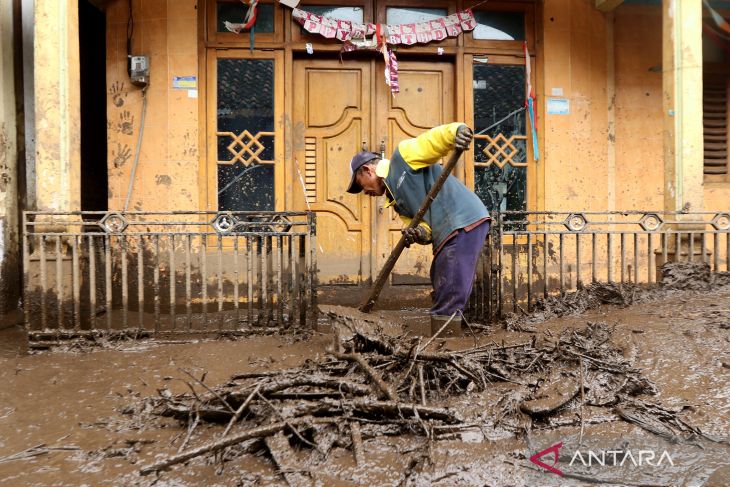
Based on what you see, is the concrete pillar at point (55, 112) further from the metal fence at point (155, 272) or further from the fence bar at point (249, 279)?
the fence bar at point (249, 279)

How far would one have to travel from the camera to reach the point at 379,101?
621cm

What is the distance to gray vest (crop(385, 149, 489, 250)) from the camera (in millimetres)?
3885

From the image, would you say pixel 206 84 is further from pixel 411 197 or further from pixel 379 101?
pixel 411 197

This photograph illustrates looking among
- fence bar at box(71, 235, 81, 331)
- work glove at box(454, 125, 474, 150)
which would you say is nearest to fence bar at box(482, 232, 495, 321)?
work glove at box(454, 125, 474, 150)

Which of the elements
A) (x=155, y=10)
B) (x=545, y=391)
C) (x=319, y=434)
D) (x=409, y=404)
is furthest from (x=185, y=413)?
(x=155, y=10)

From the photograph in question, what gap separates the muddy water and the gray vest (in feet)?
3.01

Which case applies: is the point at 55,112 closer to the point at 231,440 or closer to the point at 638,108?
the point at 231,440

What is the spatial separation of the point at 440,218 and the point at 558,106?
10.8 feet

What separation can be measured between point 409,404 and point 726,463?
1295 mm

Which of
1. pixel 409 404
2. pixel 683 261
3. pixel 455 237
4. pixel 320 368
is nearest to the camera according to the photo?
pixel 409 404

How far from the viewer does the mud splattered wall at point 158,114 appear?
5.83 metres

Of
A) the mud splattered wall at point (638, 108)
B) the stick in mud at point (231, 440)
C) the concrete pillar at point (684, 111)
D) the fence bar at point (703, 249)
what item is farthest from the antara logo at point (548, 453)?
the mud splattered wall at point (638, 108)

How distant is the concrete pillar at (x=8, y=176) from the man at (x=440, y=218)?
3.59 metres

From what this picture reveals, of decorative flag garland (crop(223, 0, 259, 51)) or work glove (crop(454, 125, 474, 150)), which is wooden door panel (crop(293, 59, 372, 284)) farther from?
work glove (crop(454, 125, 474, 150))
